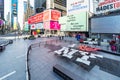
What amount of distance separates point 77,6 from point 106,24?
66.7 ft

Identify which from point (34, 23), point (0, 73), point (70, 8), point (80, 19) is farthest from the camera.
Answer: point (34, 23)

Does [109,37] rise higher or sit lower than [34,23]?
lower

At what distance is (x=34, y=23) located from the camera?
93.8 metres

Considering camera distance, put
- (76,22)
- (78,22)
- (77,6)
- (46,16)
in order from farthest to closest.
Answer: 1. (46,16)
2. (77,6)
3. (76,22)
4. (78,22)

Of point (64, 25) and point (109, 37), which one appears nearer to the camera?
point (109, 37)

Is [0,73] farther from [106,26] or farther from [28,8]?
[28,8]

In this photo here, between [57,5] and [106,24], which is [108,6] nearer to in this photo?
[106,24]

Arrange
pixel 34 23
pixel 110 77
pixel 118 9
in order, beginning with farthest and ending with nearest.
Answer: pixel 34 23, pixel 118 9, pixel 110 77

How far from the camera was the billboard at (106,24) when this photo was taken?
99.5 feet

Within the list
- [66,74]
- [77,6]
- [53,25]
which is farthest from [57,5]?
[66,74]

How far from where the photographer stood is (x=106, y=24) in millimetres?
32875

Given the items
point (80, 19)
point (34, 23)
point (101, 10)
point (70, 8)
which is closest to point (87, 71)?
point (101, 10)

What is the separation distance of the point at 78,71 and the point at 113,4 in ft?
79.5

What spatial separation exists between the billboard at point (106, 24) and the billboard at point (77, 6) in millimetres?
11597
